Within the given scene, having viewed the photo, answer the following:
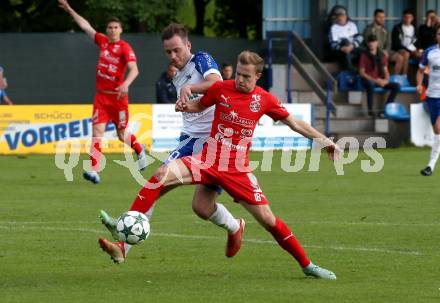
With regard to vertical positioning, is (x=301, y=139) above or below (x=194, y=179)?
below

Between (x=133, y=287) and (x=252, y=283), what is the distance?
36.4 inches

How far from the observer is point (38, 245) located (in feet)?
39.8

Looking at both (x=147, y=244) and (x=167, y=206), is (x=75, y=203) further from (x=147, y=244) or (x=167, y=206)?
(x=147, y=244)

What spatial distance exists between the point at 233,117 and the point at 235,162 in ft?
1.19

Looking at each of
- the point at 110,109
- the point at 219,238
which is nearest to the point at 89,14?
the point at 110,109

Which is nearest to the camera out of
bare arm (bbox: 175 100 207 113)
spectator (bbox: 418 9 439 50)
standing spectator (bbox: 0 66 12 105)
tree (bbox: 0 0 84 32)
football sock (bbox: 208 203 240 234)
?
bare arm (bbox: 175 100 207 113)

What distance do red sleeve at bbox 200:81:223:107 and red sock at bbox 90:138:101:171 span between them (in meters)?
8.41

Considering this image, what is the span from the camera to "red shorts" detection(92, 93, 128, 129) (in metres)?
19.1

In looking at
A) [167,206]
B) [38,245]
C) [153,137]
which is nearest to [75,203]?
[167,206]

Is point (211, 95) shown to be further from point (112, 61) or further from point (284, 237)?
point (112, 61)

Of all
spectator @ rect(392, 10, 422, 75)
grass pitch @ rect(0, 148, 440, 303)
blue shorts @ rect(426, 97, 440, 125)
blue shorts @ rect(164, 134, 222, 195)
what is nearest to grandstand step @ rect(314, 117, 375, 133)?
spectator @ rect(392, 10, 422, 75)

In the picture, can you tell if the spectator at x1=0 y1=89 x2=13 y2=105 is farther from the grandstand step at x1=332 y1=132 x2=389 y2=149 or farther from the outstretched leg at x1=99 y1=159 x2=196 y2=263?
the outstretched leg at x1=99 y1=159 x2=196 y2=263

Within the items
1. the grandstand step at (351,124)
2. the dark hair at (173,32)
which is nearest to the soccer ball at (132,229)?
the dark hair at (173,32)

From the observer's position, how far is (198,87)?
33.3 ft
